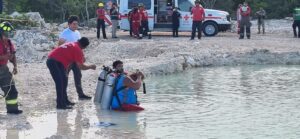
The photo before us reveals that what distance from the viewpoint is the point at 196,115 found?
12609 mm

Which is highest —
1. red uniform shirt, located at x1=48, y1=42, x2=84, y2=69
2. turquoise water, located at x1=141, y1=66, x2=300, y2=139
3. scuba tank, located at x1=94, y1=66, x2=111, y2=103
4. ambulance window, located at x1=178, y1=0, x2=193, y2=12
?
ambulance window, located at x1=178, y1=0, x2=193, y2=12

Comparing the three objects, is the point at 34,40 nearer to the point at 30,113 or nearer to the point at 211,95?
the point at 211,95

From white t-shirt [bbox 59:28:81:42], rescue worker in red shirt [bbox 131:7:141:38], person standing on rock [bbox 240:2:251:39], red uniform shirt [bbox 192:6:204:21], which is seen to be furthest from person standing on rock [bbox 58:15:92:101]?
person standing on rock [bbox 240:2:251:39]

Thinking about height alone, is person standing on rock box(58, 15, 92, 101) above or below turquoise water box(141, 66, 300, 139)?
above

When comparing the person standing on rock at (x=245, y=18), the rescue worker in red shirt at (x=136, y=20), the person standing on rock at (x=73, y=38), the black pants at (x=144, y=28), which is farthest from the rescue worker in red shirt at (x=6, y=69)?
the person standing on rock at (x=245, y=18)

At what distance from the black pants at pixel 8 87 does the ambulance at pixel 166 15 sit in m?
16.9

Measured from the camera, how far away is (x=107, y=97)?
12.8m

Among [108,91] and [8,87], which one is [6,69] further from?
[108,91]

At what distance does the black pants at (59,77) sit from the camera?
1229 centimetres

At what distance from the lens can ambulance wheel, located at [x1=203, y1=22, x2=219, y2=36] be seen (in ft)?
96.4

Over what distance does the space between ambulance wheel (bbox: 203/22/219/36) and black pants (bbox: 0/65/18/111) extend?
60.1 feet

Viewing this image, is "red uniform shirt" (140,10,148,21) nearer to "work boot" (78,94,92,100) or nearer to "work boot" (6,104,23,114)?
"work boot" (78,94,92,100)

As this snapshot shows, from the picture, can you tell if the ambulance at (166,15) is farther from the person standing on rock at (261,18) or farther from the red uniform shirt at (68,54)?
the red uniform shirt at (68,54)

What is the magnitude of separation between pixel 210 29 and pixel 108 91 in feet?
56.1
